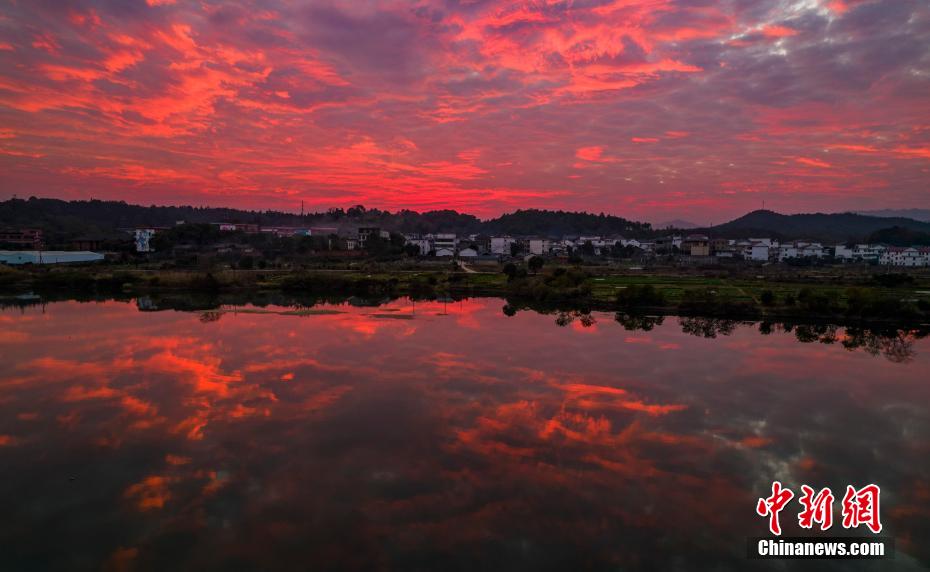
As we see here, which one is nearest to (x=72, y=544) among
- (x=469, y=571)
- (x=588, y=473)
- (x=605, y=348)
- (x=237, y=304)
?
(x=469, y=571)

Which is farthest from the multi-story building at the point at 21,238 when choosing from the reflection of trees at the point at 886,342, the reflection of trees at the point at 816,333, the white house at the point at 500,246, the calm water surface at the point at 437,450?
the reflection of trees at the point at 886,342

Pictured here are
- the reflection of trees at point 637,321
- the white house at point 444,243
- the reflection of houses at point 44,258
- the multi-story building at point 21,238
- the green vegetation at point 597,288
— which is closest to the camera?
the reflection of trees at point 637,321

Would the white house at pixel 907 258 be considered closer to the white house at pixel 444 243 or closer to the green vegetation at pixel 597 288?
the green vegetation at pixel 597 288

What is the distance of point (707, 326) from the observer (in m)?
Result: 18.9

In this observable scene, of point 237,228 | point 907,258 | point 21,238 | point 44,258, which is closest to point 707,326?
point 44,258

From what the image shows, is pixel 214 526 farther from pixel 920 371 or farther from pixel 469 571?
pixel 920 371

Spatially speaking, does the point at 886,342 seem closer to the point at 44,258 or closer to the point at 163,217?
the point at 44,258

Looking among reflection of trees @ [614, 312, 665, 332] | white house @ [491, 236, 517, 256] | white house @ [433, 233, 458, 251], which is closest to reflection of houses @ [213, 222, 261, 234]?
white house @ [433, 233, 458, 251]

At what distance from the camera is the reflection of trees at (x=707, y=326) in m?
17.8

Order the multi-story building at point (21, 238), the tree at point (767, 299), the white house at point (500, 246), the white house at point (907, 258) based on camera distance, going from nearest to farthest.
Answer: the tree at point (767, 299) < the white house at point (907, 258) < the multi-story building at point (21, 238) < the white house at point (500, 246)

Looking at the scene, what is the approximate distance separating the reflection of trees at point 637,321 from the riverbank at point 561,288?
1.10 m

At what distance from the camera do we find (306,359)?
13836 mm

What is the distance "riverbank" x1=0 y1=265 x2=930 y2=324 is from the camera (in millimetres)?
21344

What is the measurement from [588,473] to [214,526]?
494 centimetres
